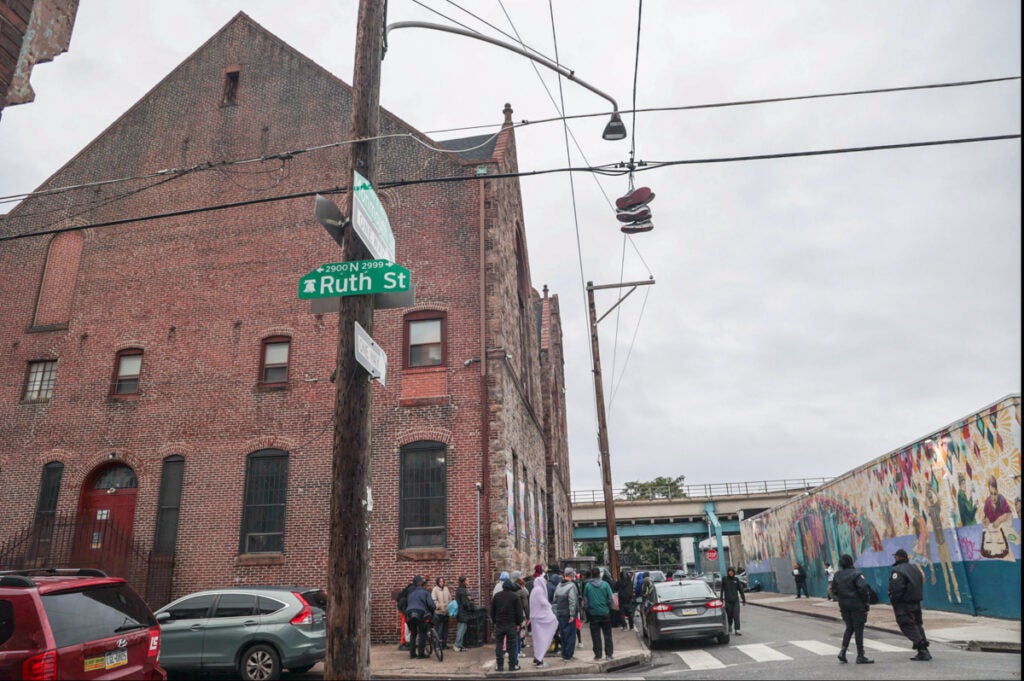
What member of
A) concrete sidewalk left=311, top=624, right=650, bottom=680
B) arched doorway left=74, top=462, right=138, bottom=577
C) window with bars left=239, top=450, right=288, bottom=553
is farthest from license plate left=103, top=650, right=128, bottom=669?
arched doorway left=74, top=462, right=138, bottom=577

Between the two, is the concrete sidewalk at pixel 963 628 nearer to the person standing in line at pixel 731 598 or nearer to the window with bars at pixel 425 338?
the person standing in line at pixel 731 598

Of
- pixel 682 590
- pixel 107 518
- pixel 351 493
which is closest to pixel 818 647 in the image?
pixel 682 590

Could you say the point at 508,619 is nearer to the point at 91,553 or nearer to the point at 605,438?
the point at 605,438

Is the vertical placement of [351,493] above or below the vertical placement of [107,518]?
above

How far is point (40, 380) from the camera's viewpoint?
21266 millimetres

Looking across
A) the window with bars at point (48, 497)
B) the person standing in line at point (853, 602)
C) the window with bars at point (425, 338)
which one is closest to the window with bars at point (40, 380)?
the window with bars at point (48, 497)

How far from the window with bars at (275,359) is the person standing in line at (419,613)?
7976mm

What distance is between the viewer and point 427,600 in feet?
45.2

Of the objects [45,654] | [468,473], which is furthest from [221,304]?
[45,654]

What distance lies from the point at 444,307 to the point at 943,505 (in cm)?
1354

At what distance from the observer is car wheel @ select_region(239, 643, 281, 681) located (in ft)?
36.2

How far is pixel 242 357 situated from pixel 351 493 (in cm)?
1494

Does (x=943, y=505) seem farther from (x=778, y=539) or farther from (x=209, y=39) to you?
(x=209, y=39)

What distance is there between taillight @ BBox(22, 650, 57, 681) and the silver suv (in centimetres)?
524
